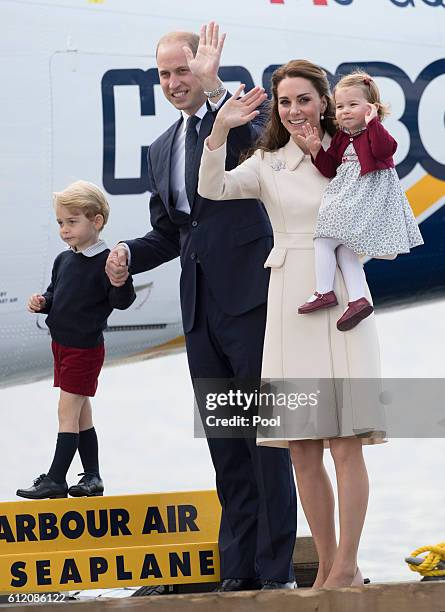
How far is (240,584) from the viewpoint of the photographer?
4406mm

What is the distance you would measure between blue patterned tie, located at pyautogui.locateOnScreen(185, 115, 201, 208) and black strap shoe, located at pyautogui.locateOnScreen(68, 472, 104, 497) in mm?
1240

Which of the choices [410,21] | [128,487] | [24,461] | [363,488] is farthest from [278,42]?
[24,461]

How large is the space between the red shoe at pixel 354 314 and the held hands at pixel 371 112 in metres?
0.56

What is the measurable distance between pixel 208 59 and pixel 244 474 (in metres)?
1.43

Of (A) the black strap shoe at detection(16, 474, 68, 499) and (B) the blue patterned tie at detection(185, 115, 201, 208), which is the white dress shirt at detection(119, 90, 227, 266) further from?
(A) the black strap shoe at detection(16, 474, 68, 499)

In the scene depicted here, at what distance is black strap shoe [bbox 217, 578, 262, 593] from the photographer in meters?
4.39

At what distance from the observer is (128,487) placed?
11766mm

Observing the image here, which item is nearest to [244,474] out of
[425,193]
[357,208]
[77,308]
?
[77,308]

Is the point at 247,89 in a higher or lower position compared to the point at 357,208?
higher

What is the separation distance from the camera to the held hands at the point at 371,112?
398 centimetres

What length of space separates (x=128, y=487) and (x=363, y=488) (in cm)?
796

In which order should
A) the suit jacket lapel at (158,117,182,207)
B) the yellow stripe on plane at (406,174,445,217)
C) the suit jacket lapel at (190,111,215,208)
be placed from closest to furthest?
the suit jacket lapel at (190,111,215,208)
the suit jacket lapel at (158,117,182,207)
the yellow stripe on plane at (406,174,445,217)

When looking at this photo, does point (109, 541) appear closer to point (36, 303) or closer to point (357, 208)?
point (36, 303)

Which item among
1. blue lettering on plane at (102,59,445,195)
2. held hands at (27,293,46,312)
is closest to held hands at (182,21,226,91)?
held hands at (27,293,46,312)
